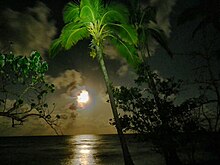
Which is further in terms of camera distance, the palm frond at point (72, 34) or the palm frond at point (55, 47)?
the palm frond at point (55, 47)

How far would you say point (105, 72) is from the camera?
13.7 m

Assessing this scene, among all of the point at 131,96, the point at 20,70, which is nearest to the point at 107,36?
the point at 131,96

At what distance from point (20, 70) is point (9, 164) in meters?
28.6

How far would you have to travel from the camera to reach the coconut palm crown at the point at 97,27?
40.8ft

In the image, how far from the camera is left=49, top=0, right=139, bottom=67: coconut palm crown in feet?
40.8

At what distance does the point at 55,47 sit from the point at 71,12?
181 cm

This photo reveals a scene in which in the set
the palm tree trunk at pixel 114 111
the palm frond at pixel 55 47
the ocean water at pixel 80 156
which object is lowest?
the ocean water at pixel 80 156

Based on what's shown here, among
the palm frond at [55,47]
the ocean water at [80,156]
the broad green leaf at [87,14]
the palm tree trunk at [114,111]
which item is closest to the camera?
the broad green leaf at [87,14]

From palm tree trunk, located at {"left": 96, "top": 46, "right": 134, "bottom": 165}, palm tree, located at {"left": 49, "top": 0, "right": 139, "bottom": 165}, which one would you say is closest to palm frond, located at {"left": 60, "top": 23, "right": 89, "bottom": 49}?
palm tree, located at {"left": 49, "top": 0, "right": 139, "bottom": 165}

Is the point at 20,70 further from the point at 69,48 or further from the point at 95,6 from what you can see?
the point at 95,6

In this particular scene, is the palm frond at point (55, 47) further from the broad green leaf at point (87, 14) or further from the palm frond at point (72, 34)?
the broad green leaf at point (87, 14)

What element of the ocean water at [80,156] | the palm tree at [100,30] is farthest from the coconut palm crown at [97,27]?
the ocean water at [80,156]

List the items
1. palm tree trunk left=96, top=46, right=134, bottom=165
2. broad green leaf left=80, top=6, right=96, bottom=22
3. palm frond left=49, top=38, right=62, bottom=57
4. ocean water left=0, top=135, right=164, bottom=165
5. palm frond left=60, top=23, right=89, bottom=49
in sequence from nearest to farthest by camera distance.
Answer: broad green leaf left=80, top=6, right=96, bottom=22 → palm frond left=60, top=23, right=89, bottom=49 → palm frond left=49, top=38, right=62, bottom=57 → palm tree trunk left=96, top=46, right=134, bottom=165 → ocean water left=0, top=135, right=164, bottom=165

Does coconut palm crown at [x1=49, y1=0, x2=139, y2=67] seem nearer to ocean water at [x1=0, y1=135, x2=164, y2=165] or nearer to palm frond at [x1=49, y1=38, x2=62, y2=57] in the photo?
palm frond at [x1=49, y1=38, x2=62, y2=57]
